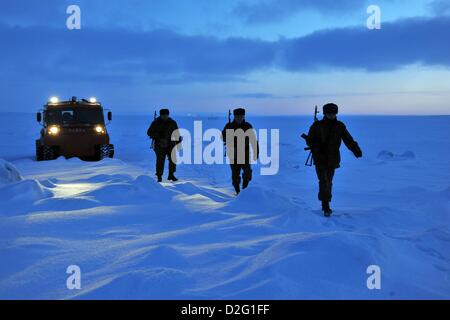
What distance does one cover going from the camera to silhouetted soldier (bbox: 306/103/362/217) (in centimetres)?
609

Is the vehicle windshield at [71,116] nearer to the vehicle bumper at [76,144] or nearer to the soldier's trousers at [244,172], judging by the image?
the vehicle bumper at [76,144]

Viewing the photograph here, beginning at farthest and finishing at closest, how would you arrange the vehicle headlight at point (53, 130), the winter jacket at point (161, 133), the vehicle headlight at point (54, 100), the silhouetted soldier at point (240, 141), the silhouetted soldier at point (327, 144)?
1. the vehicle headlight at point (54, 100)
2. the vehicle headlight at point (53, 130)
3. the winter jacket at point (161, 133)
4. the silhouetted soldier at point (240, 141)
5. the silhouetted soldier at point (327, 144)

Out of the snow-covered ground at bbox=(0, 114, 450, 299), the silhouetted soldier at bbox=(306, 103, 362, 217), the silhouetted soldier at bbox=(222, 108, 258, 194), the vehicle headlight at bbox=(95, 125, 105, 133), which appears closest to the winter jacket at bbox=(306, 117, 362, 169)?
the silhouetted soldier at bbox=(306, 103, 362, 217)

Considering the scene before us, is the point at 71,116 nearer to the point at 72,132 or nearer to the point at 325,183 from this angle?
the point at 72,132

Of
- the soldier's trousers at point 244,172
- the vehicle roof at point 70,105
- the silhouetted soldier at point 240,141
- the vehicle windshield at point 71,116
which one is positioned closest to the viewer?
the silhouetted soldier at point 240,141

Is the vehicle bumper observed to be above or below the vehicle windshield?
below

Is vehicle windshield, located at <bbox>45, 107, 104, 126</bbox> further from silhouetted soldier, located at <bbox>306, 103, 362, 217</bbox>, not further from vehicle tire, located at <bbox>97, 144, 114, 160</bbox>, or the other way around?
silhouetted soldier, located at <bbox>306, 103, 362, 217</bbox>

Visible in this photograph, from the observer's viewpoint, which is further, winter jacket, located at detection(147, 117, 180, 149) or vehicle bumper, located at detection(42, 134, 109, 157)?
vehicle bumper, located at detection(42, 134, 109, 157)

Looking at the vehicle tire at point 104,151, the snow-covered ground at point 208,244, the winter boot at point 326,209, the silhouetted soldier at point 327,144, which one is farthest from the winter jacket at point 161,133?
the vehicle tire at point 104,151

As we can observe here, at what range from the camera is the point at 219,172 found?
43.8ft

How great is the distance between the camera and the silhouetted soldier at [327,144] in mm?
6086

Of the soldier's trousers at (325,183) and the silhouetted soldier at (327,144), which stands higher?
the silhouetted soldier at (327,144)

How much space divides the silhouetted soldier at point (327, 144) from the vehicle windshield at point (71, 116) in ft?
32.1
